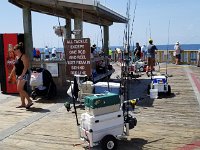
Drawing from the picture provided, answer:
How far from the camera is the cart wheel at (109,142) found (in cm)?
502

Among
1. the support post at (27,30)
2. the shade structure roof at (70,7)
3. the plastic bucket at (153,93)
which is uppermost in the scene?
the shade structure roof at (70,7)

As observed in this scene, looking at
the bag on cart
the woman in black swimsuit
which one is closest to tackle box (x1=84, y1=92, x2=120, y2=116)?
the woman in black swimsuit

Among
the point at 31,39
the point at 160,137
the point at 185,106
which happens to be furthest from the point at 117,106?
the point at 31,39

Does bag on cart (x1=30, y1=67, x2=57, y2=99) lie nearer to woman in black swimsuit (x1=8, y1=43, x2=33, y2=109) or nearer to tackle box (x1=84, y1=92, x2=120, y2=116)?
Result: woman in black swimsuit (x1=8, y1=43, x2=33, y2=109)

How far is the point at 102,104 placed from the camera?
196 inches

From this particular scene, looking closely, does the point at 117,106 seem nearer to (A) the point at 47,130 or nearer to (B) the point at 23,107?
(A) the point at 47,130

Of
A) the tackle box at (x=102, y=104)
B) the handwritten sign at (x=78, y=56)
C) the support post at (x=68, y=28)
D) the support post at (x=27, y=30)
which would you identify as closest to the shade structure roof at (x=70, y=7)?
the support post at (x=27, y=30)

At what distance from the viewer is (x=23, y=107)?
8.68 metres

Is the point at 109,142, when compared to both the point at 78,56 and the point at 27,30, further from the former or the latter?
the point at 27,30

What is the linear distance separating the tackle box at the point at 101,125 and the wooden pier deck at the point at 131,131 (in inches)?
14.2

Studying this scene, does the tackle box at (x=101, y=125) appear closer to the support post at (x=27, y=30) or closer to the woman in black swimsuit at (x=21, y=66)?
the woman in black swimsuit at (x=21, y=66)

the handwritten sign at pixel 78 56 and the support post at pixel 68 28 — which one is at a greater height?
the support post at pixel 68 28

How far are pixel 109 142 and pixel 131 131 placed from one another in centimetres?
122

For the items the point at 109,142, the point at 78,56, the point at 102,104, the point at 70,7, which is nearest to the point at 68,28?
the point at 70,7
